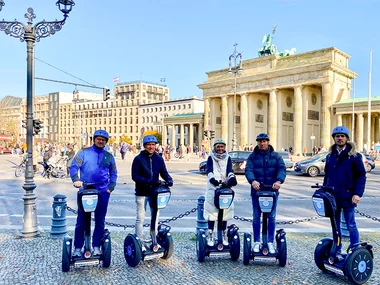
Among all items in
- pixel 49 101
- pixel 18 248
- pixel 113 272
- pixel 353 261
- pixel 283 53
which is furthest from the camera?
pixel 49 101

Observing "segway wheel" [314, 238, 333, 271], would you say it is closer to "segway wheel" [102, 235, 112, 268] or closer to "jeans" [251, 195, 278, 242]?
"jeans" [251, 195, 278, 242]

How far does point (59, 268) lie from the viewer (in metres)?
5.14

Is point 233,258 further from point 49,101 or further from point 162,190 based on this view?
point 49,101

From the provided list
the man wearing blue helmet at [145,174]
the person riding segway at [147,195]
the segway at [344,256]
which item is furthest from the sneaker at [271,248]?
the man wearing blue helmet at [145,174]

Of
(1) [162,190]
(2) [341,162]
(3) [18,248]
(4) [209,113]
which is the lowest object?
(3) [18,248]

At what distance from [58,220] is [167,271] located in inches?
117

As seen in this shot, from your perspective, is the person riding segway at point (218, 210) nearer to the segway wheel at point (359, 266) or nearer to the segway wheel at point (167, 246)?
the segway wheel at point (167, 246)

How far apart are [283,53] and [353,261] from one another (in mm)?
62431

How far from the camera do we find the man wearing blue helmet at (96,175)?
5000 mm

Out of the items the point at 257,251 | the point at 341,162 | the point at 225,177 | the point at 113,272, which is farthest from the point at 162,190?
the point at 341,162

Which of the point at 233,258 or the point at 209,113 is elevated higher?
the point at 209,113

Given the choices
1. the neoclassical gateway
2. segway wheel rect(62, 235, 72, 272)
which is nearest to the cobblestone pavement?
segway wheel rect(62, 235, 72, 272)

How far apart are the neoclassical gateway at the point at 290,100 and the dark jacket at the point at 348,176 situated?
43533 mm

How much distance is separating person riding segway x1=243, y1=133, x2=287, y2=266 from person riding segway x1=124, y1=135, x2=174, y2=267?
1.27 meters
